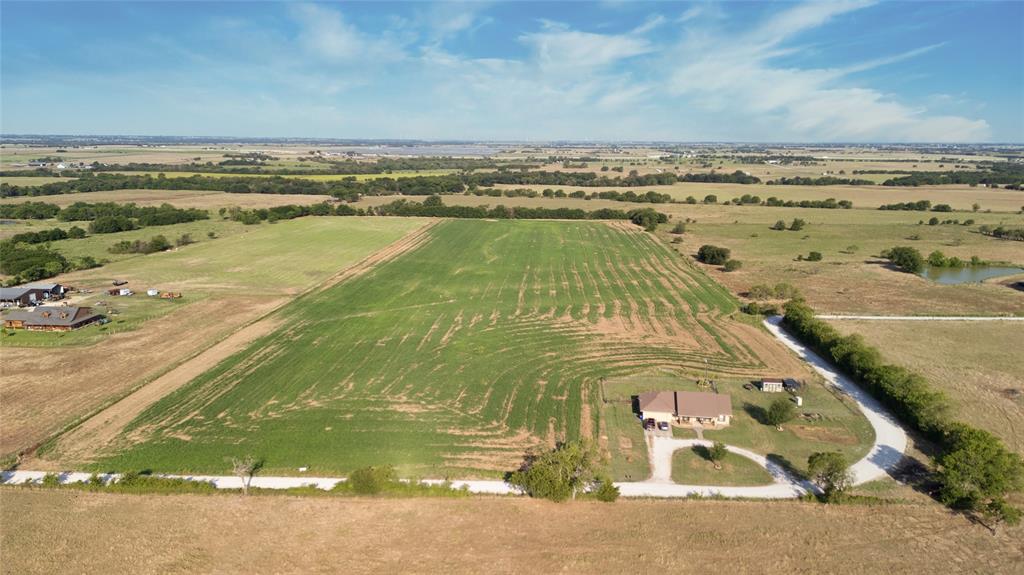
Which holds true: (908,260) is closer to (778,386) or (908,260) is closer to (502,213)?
(778,386)

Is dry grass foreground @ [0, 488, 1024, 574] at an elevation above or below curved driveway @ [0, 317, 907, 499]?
below

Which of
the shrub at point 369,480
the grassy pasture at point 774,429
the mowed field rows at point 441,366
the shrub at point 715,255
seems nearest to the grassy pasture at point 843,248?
the shrub at point 715,255

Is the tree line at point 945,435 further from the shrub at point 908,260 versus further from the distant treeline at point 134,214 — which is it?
the distant treeline at point 134,214

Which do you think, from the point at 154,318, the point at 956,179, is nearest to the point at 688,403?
the point at 154,318

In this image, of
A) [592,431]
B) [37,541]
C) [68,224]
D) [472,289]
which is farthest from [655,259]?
[68,224]

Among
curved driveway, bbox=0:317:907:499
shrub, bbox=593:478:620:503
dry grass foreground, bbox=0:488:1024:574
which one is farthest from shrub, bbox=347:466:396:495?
shrub, bbox=593:478:620:503

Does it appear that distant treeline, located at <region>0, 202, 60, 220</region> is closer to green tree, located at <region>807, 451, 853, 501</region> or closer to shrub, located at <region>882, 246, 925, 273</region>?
green tree, located at <region>807, 451, 853, 501</region>
